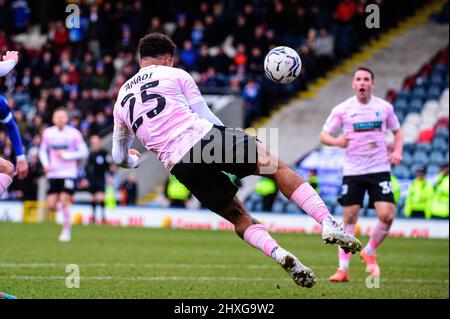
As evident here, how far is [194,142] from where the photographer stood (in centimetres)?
862

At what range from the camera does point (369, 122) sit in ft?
42.3

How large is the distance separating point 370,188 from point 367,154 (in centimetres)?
46

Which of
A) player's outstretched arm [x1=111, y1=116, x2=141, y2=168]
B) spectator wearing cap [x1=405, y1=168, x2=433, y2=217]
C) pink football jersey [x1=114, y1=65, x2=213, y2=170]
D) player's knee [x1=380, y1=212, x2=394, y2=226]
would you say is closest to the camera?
pink football jersey [x1=114, y1=65, x2=213, y2=170]

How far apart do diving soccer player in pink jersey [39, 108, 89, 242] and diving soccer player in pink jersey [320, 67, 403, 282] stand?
770 centimetres

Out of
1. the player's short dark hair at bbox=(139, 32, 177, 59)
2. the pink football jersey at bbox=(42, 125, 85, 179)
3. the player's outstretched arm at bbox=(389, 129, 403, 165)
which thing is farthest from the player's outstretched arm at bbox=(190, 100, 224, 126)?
the pink football jersey at bbox=(42, 125, 85, 179)

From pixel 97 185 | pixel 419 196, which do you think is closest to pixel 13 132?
pixel 419 196

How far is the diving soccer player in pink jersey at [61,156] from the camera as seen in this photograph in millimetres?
19328

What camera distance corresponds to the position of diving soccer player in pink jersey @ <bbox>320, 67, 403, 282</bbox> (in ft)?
42.1

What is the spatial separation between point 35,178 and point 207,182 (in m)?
20.2

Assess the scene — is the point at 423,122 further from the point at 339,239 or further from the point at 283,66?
the point at 339,239

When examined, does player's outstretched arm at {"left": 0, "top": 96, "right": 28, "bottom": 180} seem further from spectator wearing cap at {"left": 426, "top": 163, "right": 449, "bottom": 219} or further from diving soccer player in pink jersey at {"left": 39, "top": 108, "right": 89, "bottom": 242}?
spectator wearing cap at {"left": 426, "top": 163, "right": 449, "bottom": 219}

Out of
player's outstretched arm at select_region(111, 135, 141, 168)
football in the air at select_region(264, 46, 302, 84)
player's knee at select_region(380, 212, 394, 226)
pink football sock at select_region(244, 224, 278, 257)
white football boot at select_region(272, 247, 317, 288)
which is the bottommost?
player's knee at select_region(380, 212, 394, 226)

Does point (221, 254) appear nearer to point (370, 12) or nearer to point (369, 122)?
point (369, 122)
